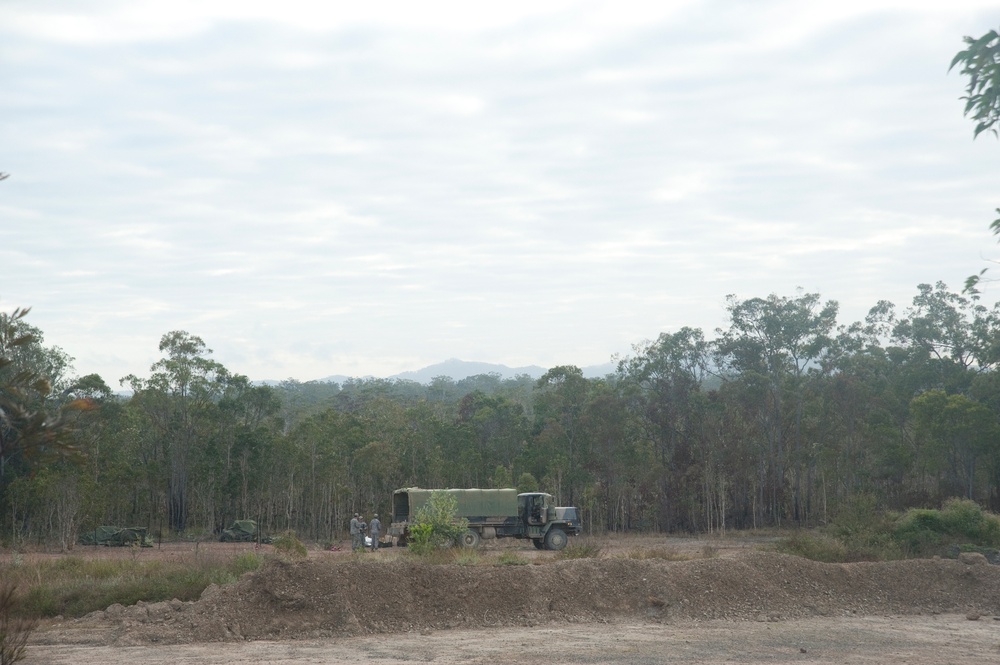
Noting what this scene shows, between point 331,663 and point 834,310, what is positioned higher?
point 834,310

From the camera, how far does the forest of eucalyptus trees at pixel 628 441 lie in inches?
1836

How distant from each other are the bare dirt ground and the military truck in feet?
40.2

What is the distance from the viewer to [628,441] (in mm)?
51781

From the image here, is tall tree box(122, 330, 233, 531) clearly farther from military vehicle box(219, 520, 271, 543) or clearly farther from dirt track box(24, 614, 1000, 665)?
dirt track box(24, 614, 1000, 665)

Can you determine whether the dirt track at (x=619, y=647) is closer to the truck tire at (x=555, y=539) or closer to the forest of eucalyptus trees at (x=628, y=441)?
the truck tire at (x=555, y=539)

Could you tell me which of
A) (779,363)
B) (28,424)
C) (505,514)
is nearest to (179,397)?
(505,514)

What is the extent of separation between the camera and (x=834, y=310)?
206ft

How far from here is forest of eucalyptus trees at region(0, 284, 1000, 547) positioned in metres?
46.6

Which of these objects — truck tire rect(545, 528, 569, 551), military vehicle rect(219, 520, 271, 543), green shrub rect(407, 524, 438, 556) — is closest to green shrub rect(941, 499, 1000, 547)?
truck tire rect(545, 528, 569, 551)

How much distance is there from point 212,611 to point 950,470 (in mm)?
42141

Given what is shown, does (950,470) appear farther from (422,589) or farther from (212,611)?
(212,611)

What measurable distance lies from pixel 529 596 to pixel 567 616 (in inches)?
34.1

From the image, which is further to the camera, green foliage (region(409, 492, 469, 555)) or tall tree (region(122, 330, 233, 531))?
tall tree (region(122, 330, 233, 531))

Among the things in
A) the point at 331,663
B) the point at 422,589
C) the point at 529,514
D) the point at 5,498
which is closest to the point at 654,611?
the point at 422,589
